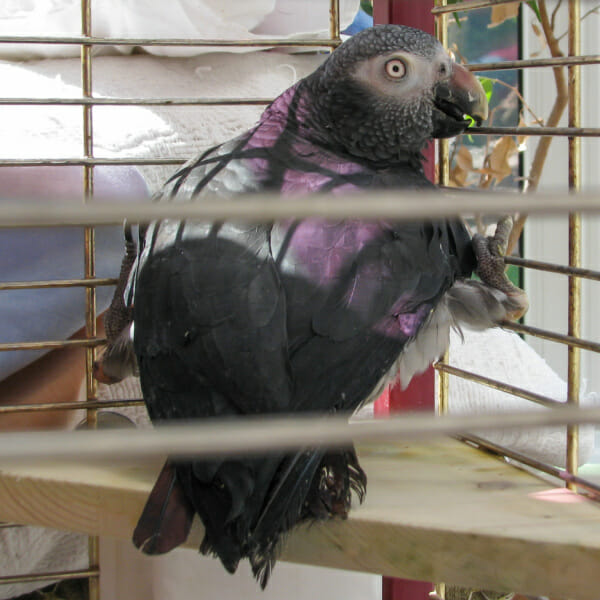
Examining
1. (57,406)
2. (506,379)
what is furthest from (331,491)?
(506,379)

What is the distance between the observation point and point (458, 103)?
678mm

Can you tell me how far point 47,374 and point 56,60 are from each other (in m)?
0.45

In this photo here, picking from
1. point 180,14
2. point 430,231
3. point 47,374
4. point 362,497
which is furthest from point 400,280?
point 180,14

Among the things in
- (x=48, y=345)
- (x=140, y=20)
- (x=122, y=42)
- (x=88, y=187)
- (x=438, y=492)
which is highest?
(x=140, y=20)

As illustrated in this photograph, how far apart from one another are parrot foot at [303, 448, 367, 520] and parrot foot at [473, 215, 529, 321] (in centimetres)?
22

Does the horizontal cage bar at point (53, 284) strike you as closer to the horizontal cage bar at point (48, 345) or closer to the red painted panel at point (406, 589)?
the horizontal cage bar at point (48, 345)

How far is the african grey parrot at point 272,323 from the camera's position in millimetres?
484

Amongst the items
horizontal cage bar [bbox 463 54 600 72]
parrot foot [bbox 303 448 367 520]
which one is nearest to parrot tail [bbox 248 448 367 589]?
parrot foot [bbox 303 448 367 520]

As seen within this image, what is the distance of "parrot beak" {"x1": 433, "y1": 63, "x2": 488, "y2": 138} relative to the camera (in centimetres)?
67

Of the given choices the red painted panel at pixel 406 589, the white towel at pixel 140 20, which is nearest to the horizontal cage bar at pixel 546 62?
the white towel at pixel 140 20

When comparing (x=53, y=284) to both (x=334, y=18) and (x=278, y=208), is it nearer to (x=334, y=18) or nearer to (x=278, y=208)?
(x=334, y=18)

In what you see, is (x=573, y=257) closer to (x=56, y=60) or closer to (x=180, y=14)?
(x=180, y=14)

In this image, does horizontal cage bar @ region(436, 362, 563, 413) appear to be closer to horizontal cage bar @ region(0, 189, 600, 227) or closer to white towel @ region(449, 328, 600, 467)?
white towel @ region(449, 328, 600, 467)

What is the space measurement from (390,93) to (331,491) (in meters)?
0.36
